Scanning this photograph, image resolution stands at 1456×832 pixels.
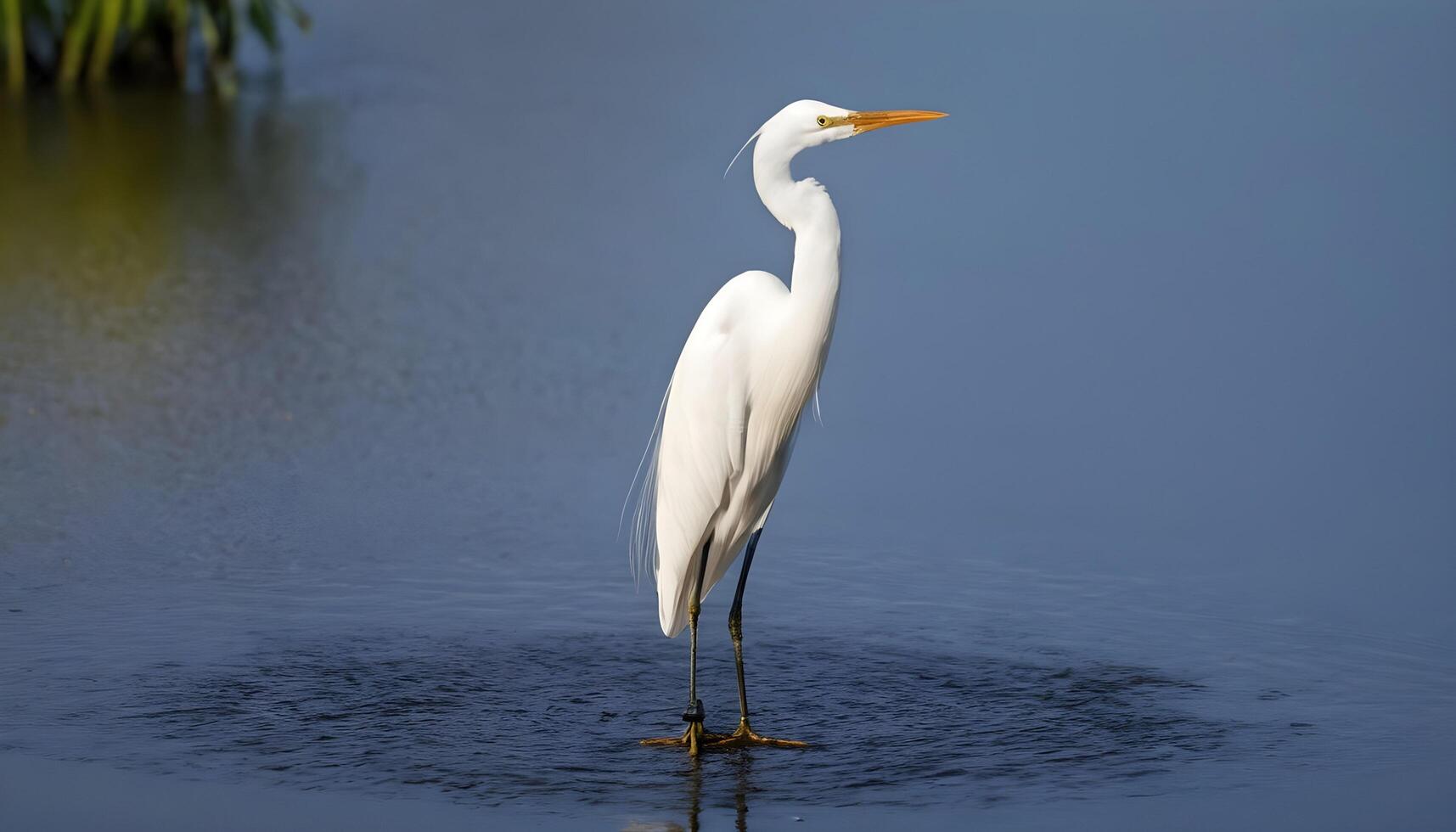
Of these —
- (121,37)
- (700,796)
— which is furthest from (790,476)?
(121,37)

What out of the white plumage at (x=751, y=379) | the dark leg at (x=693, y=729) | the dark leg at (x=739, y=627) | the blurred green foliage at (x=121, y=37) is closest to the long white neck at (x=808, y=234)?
the white plumage at (x=751, y=379)

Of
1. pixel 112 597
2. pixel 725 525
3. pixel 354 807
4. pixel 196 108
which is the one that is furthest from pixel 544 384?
pixel 196 108

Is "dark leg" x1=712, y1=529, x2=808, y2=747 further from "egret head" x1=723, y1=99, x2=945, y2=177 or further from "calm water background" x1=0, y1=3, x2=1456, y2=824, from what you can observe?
"egret head" x1=723, y1=99, x2=945, y2=177

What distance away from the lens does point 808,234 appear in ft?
14.5

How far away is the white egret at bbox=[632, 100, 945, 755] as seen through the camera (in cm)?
441

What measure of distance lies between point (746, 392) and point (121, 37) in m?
15.0

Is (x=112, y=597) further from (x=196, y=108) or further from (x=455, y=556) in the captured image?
(x=196, y=108)

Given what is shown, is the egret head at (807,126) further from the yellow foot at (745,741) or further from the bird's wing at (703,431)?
the yellow foot at (745,741)

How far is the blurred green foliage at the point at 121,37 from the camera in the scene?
16359mm

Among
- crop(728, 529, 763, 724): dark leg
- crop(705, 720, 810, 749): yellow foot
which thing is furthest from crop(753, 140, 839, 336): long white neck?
crop(705, 720, 810, 749): yellow foot

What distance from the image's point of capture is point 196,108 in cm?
1655

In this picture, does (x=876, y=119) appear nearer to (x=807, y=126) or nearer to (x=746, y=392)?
(x=807, y=126)

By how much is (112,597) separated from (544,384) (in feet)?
9.39

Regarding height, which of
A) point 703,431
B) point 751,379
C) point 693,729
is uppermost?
point 751,379
